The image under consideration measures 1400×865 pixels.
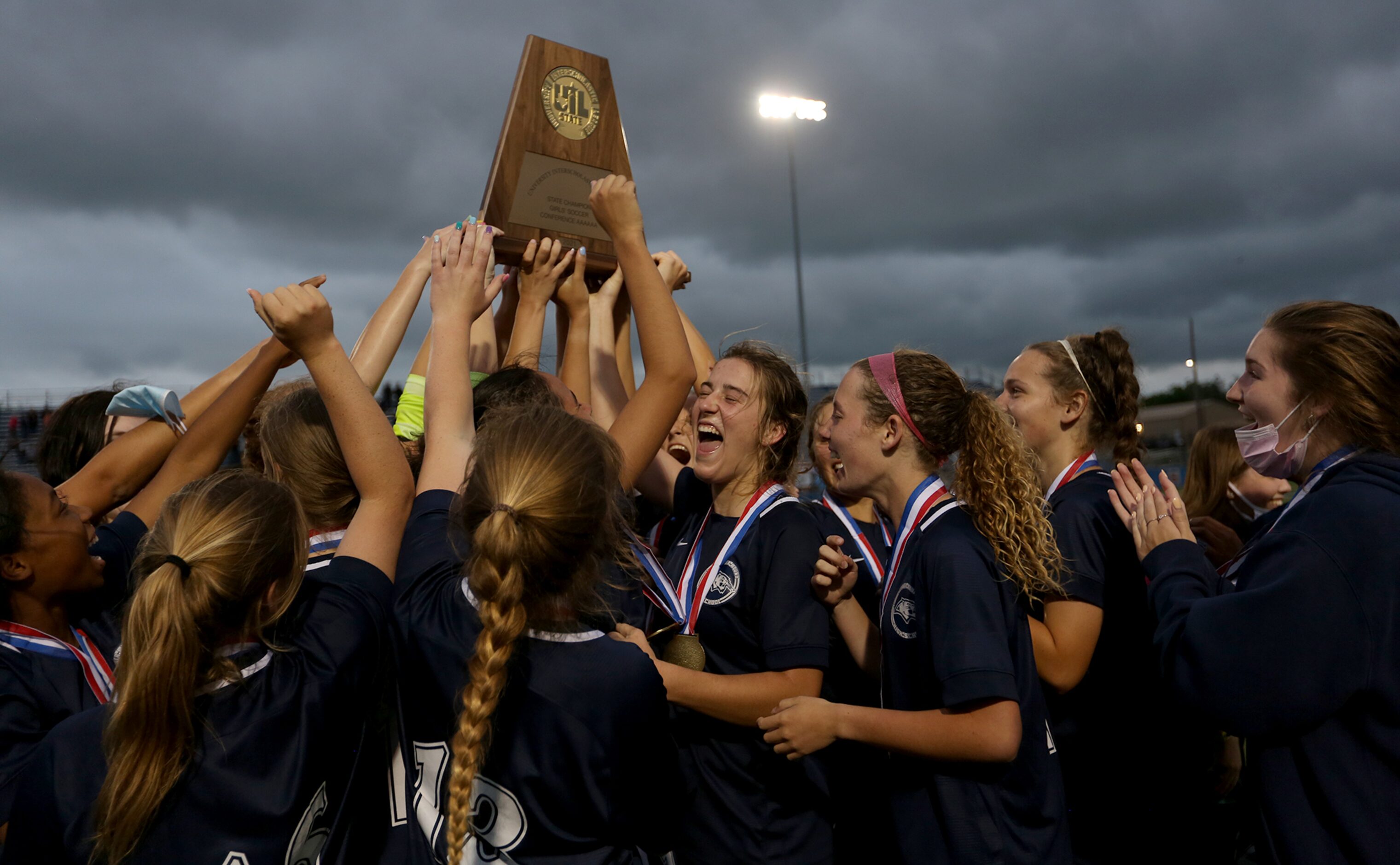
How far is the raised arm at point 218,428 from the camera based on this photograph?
270 cm

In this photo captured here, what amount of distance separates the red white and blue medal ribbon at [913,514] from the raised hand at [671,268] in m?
1.64

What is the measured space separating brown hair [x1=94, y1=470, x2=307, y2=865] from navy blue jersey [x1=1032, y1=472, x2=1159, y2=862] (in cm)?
227

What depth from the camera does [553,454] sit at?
72.8 inches

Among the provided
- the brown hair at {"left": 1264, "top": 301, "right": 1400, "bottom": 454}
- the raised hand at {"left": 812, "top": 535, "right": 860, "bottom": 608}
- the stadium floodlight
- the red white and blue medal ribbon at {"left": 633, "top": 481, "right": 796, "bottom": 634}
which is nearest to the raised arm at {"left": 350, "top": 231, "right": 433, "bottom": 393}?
the red white and blue medal ribbon at {"left": 633, "top": 481, "right": 796, "bottom": 634}

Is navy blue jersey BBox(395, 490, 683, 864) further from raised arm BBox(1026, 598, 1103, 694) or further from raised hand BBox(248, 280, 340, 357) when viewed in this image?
raised arm BBox(1026, 598, 1103, 694)

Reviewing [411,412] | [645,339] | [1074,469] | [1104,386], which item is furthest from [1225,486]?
[411,412]

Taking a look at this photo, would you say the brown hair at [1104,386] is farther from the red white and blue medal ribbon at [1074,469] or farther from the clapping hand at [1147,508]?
the clapping hand at [1147,508]

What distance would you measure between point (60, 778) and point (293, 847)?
453 millimetres

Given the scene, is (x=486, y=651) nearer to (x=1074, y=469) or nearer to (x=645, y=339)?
(x=645, y=339)

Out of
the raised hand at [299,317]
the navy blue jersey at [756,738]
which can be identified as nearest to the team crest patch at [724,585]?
the navy blue jersey at [756,738]

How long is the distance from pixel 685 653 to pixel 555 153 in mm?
2182

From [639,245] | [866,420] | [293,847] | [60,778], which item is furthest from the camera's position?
[639,245]

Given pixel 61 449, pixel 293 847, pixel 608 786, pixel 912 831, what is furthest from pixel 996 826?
pixel 61 449

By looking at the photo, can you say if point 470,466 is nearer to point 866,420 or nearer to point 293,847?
point 293,847
